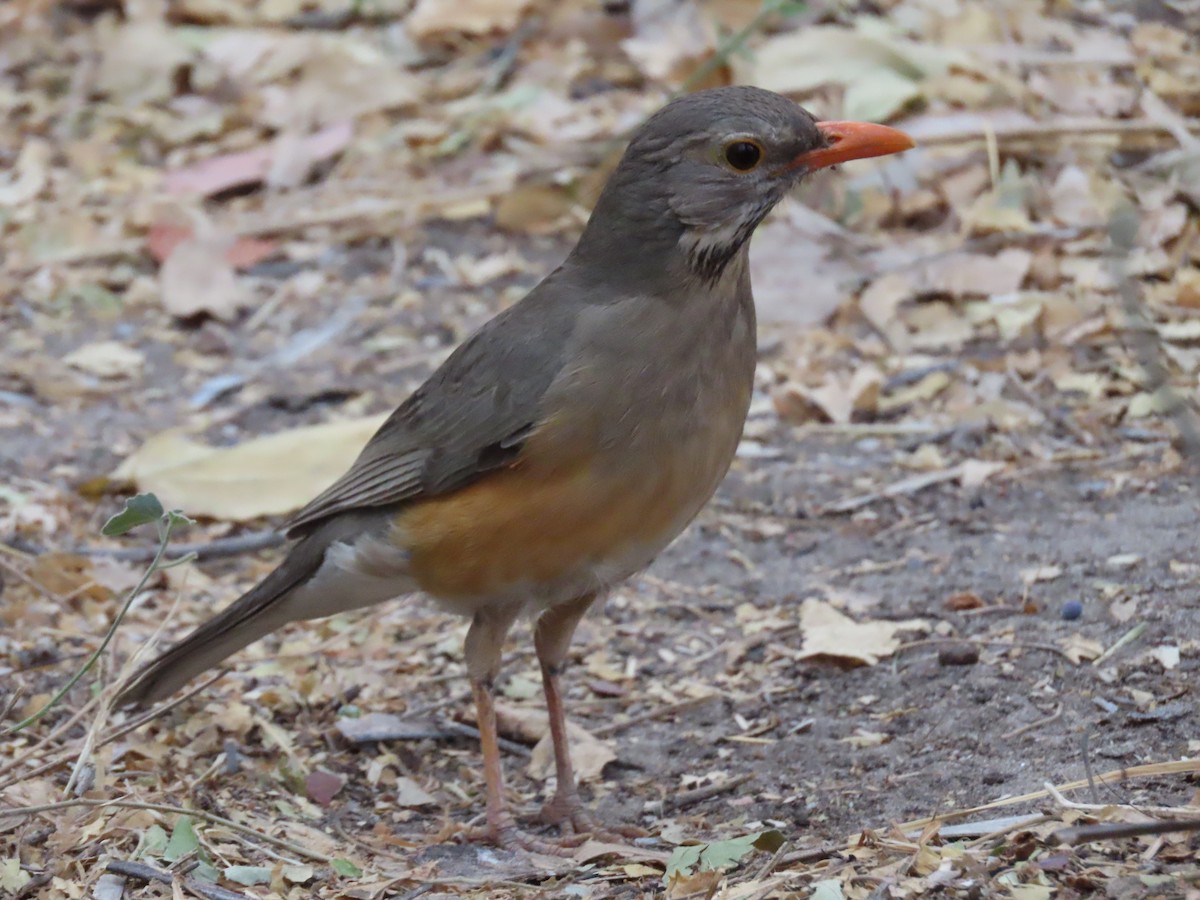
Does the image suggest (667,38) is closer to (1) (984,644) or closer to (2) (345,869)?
(1) (984,644)

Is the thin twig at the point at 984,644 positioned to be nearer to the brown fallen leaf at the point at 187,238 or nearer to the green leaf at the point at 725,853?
the green leaf at the point at 725,853

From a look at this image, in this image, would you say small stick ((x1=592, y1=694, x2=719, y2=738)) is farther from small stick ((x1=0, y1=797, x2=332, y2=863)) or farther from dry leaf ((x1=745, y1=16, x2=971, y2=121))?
dry leaf ((x1=745, y1=16, x2=971, y2=121))

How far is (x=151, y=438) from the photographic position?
327 inches

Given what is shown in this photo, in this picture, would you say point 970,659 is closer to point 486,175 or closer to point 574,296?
point 574,296

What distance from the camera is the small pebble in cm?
582

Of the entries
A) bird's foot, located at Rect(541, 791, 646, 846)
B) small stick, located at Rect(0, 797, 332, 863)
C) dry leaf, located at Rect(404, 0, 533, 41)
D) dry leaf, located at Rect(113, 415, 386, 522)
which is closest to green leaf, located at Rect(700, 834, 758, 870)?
bird's foot, located at Rect(541, 791, 646, 846)

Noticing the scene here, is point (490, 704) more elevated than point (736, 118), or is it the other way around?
point (736, 118)

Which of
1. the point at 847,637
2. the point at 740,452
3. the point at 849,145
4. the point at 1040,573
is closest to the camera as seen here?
the point at 849,145

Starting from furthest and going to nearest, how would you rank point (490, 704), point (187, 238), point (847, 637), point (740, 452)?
point (187, 238) < point (740, 452) < point (847, 637) < point (490, 704)

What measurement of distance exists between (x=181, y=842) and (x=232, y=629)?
116cm

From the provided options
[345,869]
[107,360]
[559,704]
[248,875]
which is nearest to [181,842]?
[248,875]

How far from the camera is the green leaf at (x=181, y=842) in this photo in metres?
4.75

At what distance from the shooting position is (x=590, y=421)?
5.10 m

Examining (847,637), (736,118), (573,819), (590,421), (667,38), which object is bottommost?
(573,819)
